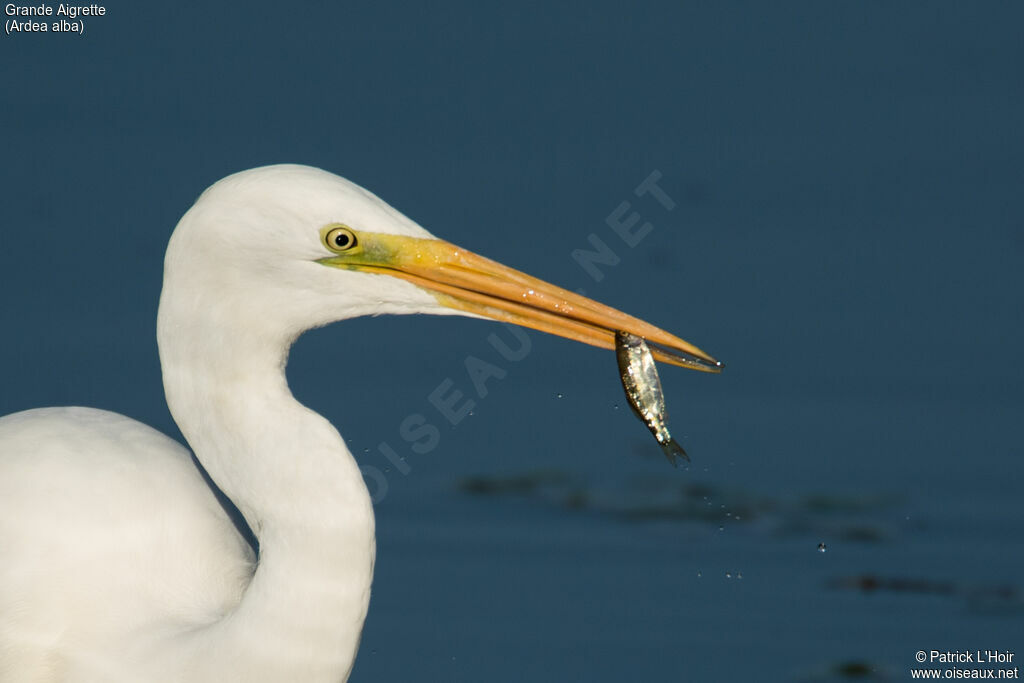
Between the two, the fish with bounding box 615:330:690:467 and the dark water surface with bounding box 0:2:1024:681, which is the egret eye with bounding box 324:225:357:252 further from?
the dark water surface with bounding box 0:2:1024:681

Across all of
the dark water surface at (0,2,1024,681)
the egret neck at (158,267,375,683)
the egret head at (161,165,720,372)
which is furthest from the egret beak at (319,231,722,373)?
the dark water surface at (0,2,1024,681)

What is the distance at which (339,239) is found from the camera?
3381 mm

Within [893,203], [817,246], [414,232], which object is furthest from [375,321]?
[414,232]

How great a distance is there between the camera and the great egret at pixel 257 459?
3.36 metres

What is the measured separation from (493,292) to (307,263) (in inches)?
17.2

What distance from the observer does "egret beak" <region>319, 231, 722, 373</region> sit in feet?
11.3

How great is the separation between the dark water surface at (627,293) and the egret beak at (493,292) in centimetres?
194

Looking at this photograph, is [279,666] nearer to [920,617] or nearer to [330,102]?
[920,617]

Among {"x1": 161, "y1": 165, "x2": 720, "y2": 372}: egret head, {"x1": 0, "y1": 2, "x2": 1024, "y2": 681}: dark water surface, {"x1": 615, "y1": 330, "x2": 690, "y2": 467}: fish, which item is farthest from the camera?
{"x1": 0, "y1": 2, "x2": 1024, "y2": 681}: dark water surface

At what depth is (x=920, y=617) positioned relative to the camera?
5.40 metres

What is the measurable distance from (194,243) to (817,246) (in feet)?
14.4

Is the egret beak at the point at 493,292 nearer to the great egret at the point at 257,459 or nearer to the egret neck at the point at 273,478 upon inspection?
the great egret at the point at 257,459

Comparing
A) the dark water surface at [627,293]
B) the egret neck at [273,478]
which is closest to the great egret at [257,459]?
the egret neck at [273,478]

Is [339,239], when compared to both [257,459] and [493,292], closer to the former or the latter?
[493,292]
